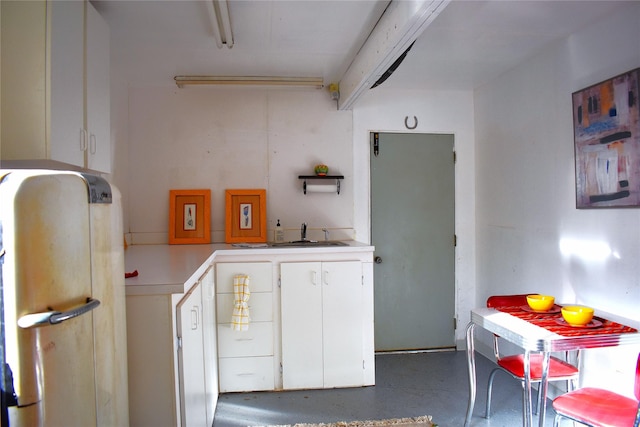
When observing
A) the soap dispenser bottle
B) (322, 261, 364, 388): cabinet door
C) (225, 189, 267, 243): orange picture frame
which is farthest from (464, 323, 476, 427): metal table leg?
(225, 189, 267, 243): orange picture frame

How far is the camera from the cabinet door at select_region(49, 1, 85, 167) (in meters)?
1.51

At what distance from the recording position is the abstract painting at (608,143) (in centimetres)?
204

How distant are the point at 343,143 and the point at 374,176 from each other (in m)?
0.42

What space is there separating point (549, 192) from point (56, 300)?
2.87 metres

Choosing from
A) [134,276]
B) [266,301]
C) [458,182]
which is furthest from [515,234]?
[134,276]

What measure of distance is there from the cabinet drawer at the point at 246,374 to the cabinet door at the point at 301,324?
0.39ft

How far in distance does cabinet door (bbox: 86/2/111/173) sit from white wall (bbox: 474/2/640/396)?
278 cm

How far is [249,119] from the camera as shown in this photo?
3449 millimetres

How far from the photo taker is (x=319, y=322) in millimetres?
2861

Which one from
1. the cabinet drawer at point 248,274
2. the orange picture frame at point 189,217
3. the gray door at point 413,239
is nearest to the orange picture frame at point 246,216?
the orange picture frame at point 189,217

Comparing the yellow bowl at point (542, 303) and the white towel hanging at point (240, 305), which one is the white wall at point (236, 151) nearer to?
the white towel hanging at point (240, 305)

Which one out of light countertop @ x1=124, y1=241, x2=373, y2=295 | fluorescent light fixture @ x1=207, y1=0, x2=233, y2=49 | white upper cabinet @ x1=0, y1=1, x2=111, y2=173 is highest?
fluorescent light fixture @ x1=207, y1=0, x2=233, y2=49

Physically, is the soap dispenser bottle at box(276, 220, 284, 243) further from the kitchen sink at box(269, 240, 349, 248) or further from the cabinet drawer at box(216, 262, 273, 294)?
the cabinet drawer at box(216, 262, 273, 294)

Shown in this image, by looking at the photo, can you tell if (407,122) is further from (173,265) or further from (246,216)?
(173,265)
